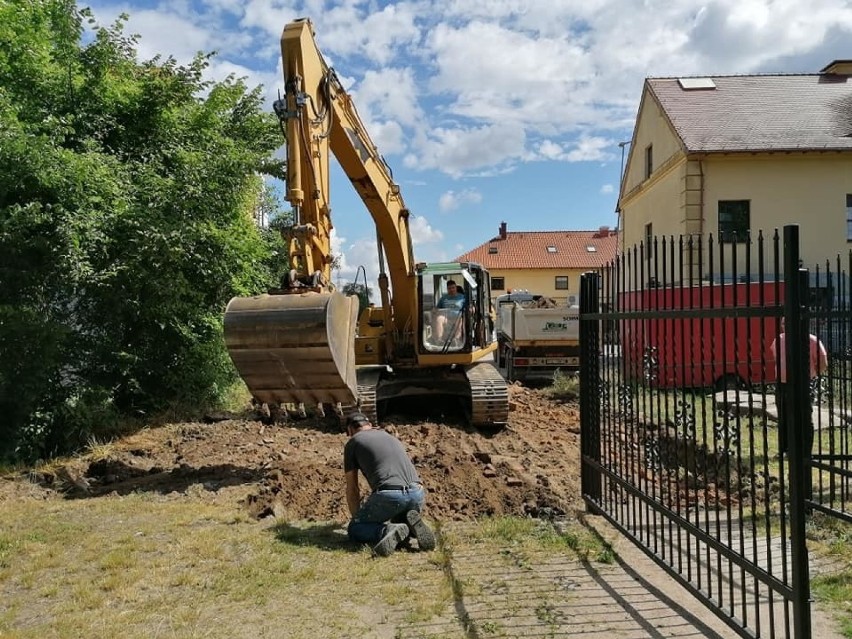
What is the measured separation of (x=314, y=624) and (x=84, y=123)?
9006 millimetres

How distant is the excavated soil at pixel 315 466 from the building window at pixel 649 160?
16357 millimetres

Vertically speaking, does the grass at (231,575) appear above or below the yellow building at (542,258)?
below

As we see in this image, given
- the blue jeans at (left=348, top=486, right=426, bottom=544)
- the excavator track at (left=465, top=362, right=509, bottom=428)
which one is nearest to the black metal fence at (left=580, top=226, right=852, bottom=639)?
the blue jeans at (left=348, top=486, right=426, bottom=544)

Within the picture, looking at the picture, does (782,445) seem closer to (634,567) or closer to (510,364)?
(634,567)

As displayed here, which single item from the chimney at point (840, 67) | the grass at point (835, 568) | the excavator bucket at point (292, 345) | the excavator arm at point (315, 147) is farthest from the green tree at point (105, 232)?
the chimney at point (840, 67)

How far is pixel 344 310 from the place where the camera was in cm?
704

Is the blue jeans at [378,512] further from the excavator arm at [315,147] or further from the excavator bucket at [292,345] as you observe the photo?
the excavator arm at [315,147]

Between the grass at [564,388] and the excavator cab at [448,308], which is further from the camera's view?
the grass at [564,388]

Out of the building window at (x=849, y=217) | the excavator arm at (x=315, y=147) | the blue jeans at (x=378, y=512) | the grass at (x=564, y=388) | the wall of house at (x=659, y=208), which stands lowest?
the blue jeans at (x=378, y=512)

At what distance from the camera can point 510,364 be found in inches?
745

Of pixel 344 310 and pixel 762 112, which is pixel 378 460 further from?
pixel 762 112

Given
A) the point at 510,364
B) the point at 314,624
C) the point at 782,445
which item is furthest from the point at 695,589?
the point at 510,364

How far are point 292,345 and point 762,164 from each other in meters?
19.5

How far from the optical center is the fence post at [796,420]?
3217 millimetres
